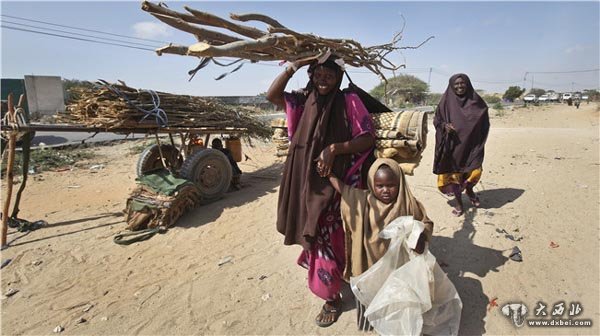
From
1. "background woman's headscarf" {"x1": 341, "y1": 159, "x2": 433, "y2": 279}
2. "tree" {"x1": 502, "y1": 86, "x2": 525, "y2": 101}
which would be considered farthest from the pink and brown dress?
"tree" {"x1": 502, "y1": 86, "x2": 525, "y2": 101}

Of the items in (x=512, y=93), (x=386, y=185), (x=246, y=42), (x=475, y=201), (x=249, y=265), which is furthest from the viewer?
(x=512, y=93)

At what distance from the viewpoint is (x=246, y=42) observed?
5.78ft

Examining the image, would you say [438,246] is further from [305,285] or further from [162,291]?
[162,291]

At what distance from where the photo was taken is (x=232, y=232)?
4668mm

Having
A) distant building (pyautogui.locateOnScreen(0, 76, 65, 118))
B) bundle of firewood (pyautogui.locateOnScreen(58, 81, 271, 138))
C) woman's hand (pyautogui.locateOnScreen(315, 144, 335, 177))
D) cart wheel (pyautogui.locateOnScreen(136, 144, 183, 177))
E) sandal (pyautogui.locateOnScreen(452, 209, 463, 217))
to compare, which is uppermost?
distant building (pyautogui.locateOnScreen(0, 76, 65, 118))

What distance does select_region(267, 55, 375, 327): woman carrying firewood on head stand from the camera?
7.42 ft

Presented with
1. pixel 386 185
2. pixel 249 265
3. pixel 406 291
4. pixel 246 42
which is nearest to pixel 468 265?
pixel 406 291

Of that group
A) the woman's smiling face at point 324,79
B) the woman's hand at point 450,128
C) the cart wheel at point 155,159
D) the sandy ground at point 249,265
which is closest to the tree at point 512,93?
the sandy ground at point 249,265

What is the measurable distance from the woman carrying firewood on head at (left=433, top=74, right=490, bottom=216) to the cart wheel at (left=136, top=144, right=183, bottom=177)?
447 centimetres

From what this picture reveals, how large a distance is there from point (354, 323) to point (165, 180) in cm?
360

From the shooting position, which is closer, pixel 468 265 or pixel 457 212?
pixel 468 265

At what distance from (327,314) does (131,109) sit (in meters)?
3.93

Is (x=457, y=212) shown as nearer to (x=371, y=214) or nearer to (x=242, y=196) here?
(x=371, y=214)

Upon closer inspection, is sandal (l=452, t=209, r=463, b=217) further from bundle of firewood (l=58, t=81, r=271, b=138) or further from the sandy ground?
bundle of firewood (l=58, t=81, r=271, b=138)
